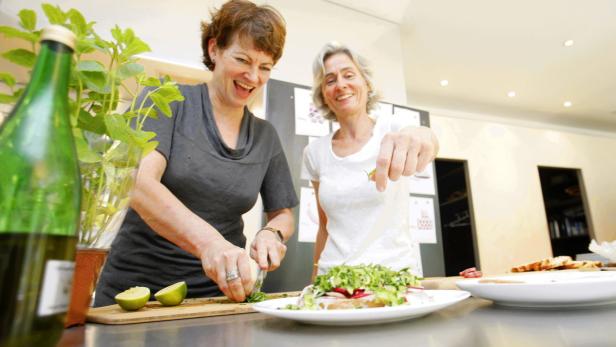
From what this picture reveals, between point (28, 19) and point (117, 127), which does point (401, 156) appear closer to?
point (117, 127)

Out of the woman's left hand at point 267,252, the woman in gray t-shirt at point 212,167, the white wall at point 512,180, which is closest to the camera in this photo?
the woman's left hand at point 267,252

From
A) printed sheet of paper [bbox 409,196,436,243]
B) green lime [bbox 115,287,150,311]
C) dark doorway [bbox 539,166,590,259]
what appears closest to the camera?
green lime [bbox 115,287,150,311]

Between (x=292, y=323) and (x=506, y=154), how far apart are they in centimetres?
472

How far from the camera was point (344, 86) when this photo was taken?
58.5 inches

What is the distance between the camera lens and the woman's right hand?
0.74 m

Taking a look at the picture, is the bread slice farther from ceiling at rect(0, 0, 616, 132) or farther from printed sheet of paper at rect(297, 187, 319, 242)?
ceiling at rect(0, 0, 616, 132)

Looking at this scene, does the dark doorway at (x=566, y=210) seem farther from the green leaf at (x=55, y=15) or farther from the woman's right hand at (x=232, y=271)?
the green leaf at (x=55, y=15)

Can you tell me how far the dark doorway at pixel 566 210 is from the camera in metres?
5.24

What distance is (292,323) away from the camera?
1.63 feet

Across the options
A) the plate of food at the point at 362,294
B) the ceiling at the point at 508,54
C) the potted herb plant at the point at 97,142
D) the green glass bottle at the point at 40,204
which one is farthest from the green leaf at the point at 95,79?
the ceiling at the point at 508,54

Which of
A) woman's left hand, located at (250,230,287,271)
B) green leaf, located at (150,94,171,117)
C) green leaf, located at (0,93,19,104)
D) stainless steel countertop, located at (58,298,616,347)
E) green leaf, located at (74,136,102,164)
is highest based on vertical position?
green leaf, located at (150,94,171,117)

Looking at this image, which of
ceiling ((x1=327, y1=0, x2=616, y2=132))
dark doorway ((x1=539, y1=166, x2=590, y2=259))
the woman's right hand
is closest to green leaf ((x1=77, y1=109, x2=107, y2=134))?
the woman's right hand

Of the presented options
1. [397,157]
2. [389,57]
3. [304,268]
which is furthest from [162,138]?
[389,57]

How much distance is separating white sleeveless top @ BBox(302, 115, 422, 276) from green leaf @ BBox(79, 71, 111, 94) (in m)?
0.96
